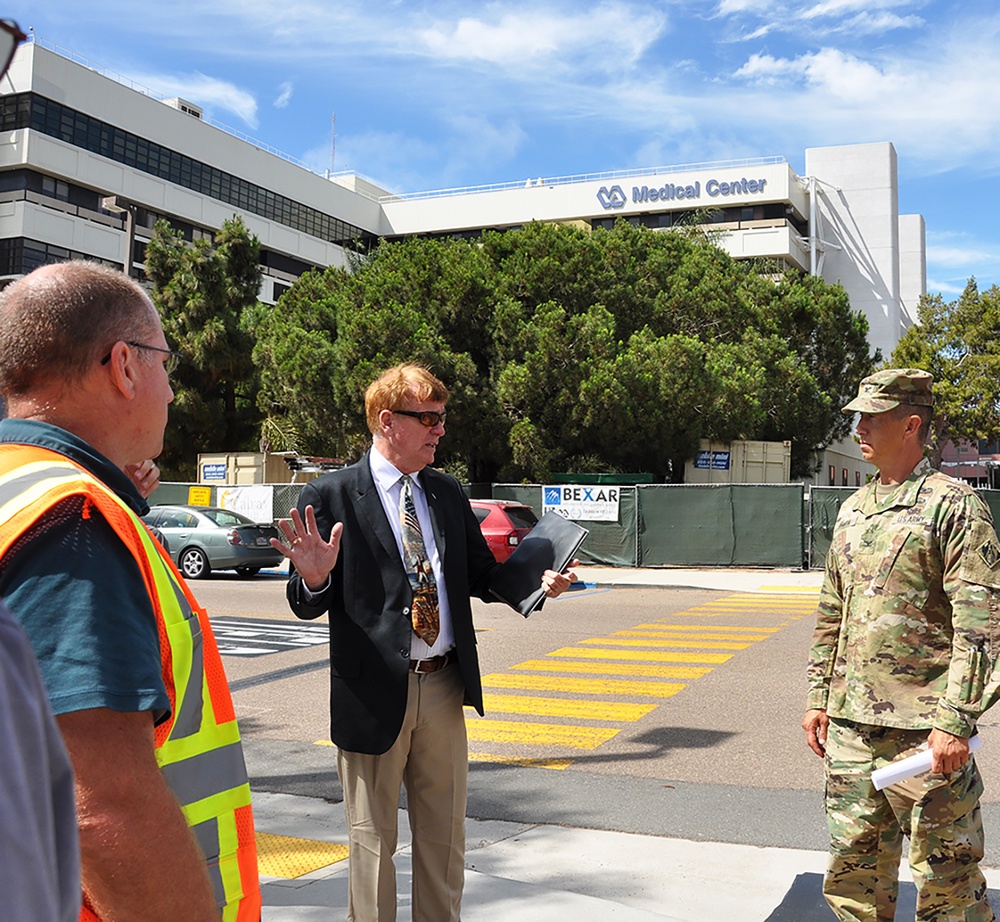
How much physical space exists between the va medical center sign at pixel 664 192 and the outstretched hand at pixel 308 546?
51380 millimetres

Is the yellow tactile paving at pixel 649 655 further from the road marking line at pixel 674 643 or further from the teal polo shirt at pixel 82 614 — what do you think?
the teal polo shirt at pixel 82 614

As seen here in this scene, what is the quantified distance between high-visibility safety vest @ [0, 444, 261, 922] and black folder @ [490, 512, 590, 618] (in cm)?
201

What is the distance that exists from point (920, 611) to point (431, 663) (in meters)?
1.66

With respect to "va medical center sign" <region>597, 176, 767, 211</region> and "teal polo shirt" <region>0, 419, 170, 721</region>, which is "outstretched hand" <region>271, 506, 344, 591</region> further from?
"va medical center sign" <region>597, 176, 767, 211</region>

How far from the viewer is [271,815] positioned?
18.9ft

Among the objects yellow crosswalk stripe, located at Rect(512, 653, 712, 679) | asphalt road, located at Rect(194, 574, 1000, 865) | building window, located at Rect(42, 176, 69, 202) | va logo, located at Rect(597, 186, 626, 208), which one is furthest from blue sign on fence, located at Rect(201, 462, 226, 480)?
va logo, located at Rect(597, 186, 626, 208)

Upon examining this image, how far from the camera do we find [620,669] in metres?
10.6

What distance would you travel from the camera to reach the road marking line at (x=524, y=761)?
6.95 metres

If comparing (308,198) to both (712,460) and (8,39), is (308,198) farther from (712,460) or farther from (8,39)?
(8,39)

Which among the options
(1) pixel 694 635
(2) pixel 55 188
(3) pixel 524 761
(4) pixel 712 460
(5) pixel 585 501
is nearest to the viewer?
(3) pixel 524 761

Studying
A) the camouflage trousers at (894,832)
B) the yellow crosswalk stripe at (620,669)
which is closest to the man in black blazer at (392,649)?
the camouflage trousers at (894,832)

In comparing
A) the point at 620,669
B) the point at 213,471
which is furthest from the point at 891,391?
the point at 213,471

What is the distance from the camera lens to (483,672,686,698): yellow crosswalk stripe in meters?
9.41

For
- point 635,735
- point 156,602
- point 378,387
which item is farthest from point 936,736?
point 635,735
